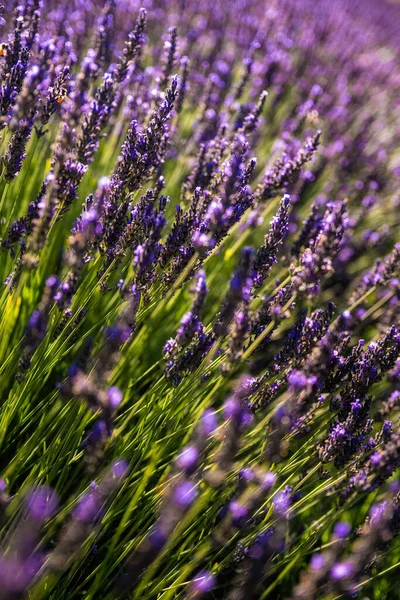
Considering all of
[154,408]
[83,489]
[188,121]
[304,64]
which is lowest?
[83,489]

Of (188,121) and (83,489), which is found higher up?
(188,121)

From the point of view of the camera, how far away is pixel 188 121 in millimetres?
4395

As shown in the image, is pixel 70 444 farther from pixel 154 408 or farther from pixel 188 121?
pixel 188 121

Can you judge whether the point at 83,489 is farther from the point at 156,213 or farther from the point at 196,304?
the point at 156,213

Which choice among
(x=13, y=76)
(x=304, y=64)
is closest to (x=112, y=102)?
(x=13, y=76)

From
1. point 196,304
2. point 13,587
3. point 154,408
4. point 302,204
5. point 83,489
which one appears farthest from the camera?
point 302,204

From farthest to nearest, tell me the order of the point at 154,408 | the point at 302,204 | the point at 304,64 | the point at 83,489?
the point at 304,64 → the point at 302,204 → the point at 154,408 → the point at 83,489

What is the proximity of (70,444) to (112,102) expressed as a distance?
1452 millimetres

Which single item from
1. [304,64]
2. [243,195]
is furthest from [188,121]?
[243,195]

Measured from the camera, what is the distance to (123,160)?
5.84 feet

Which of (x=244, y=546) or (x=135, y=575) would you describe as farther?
(x=244, y=546)

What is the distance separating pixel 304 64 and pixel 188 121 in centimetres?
213

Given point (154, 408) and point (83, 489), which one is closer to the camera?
point (83, 489)

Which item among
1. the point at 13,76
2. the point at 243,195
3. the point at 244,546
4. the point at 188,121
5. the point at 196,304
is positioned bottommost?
the point at 244,546
